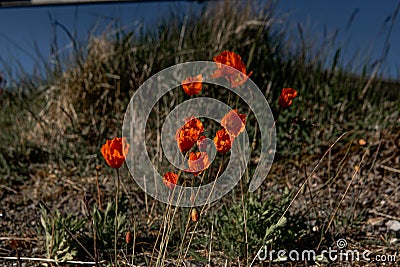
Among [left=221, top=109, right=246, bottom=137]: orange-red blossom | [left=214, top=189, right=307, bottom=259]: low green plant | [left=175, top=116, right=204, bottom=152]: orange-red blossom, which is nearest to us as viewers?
[left=175, top=116, right=204, bottom=152]: orange-red blossom

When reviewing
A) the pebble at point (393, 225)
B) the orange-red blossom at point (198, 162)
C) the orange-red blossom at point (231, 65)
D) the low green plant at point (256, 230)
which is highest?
the orange-red blossom at point (231, 65)

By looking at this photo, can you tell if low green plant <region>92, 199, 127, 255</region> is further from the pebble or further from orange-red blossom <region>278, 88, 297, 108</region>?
the pebble

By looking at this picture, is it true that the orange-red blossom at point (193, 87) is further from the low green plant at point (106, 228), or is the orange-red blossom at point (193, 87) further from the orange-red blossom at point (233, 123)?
the low green plant at point (106, 228)

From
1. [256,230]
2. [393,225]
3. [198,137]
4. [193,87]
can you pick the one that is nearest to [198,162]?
[198,137]

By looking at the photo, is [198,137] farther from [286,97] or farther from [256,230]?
[256,230]

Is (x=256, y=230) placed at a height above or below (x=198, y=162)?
below

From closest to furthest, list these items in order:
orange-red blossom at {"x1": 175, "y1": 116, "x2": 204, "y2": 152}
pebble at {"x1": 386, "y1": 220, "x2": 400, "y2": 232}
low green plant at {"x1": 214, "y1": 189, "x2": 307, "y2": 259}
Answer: orange-red blossom at {"x1": 175, "y1": 116, "x2": 204, "y2": 152}
low green plant at {"x1": 214, "y1": 189, "x2": 307, "y2": 259}
pebble at {"x1": 386, "y1": 220, "x2": 400, "y2": 232}

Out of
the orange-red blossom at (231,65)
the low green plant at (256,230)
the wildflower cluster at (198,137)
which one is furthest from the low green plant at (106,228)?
the orange-red blossom at (231,65)

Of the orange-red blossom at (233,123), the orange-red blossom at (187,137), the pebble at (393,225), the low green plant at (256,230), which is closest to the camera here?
the orange-red blossom at (187,137)

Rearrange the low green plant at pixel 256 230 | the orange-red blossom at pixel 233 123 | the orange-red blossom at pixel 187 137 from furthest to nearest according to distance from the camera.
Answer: the low green plant at pixel 256 230 < the orange-red blossom at pixel 233 123 < the orange-red blossom at pixel 187 137

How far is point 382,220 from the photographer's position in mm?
1642

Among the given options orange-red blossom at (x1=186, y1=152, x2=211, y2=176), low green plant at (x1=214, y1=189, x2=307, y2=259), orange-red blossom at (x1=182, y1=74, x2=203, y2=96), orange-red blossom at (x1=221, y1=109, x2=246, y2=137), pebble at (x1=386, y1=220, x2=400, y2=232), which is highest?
orange-red blossom at (x1=182, y1=74, x2=203, y2=96)

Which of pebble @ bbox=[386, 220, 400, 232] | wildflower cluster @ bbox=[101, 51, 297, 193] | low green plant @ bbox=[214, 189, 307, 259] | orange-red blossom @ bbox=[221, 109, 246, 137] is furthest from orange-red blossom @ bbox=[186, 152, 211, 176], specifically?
pebble @ bbox=[386, 220, 400, 232]

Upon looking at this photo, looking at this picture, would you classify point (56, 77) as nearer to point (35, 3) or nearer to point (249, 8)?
point (35, 3)
